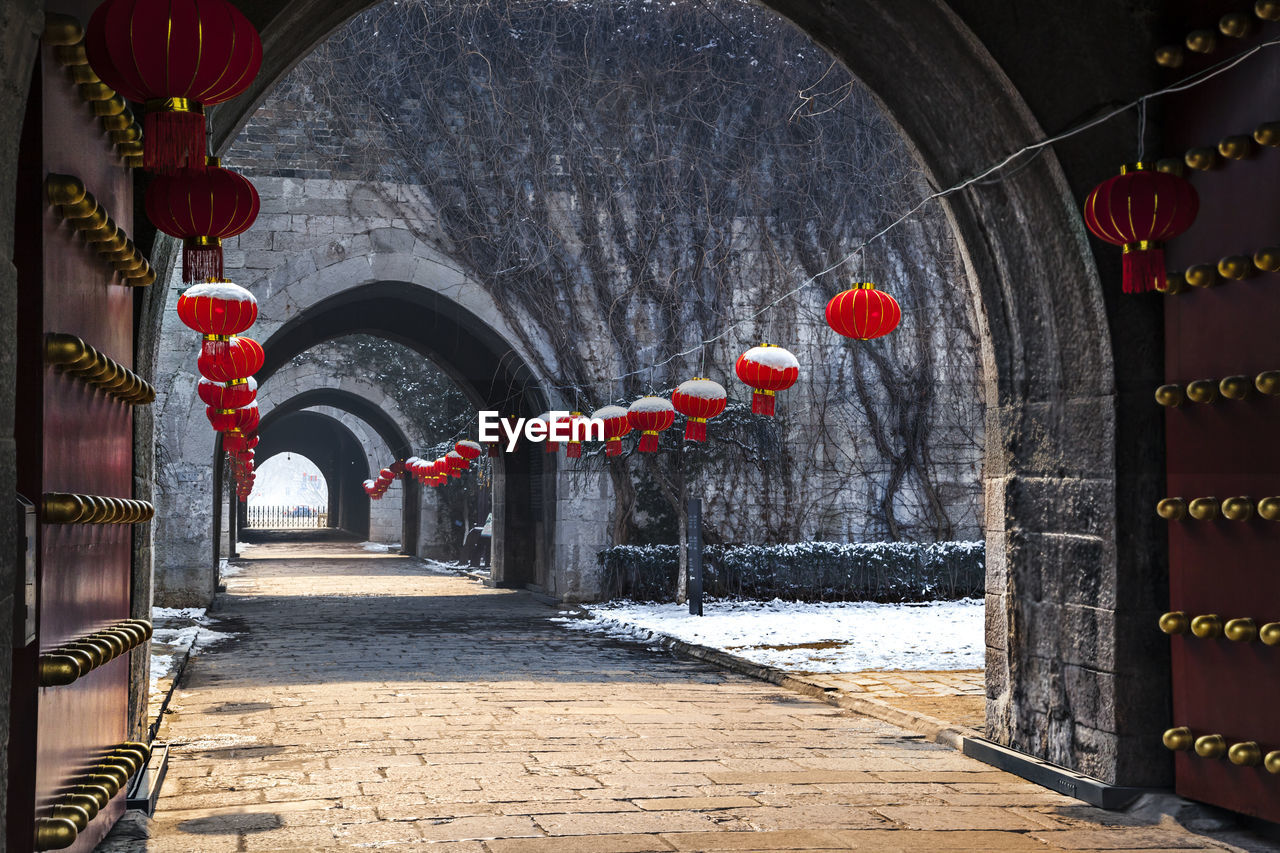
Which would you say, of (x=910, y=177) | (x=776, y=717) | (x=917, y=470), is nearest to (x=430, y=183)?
(x=910, y=177)

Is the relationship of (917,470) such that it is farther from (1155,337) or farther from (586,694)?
(1155,337)

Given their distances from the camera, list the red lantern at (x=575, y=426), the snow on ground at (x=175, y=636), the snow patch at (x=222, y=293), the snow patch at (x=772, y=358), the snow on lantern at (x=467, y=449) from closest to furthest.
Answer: the snow patch at (x=222, y=293) → the snow on ground at (x=175, y=636) → the snow patch at (x=772, y=358) → the red lantern at (x=575, y=426) → the snow on lantern at (x=467, y=449)

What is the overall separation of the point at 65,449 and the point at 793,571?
10.9 metres

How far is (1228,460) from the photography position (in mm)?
4016

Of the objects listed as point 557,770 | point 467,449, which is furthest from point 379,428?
point 557,770

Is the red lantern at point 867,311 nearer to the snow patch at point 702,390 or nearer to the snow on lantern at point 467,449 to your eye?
the snow patch at point 702,390

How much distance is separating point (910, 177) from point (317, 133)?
647 centimetres

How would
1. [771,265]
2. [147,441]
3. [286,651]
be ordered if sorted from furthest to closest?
[771,265], [286,651], [147,441]

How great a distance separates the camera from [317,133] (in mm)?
13125

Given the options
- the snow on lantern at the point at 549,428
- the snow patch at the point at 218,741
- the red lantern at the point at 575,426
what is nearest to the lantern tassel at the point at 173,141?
the snow patch at the point at 218,741

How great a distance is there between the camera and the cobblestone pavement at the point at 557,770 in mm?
3914

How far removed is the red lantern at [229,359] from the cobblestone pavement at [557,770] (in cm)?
219

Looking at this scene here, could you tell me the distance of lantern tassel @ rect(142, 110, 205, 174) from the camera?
3092 millimetres

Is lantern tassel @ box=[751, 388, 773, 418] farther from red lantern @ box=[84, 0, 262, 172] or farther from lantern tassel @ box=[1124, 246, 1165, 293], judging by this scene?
red lantern @ box=[84, 0, 262, 172]
